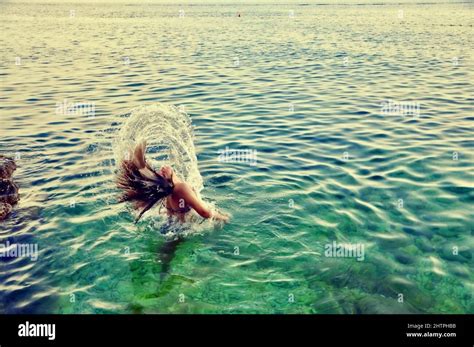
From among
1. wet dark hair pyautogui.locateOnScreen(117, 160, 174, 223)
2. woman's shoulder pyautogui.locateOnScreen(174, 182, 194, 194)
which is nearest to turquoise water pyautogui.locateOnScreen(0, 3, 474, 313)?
wet dark hair pyautogui.locateOnScreen(117, 160, 174, 223)

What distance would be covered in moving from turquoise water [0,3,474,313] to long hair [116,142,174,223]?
1.21 meters

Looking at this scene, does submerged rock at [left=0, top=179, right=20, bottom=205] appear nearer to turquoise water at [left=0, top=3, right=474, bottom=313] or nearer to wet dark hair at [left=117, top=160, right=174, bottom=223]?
turquoise water at [left=0, top=3, right=474, bottom=313]

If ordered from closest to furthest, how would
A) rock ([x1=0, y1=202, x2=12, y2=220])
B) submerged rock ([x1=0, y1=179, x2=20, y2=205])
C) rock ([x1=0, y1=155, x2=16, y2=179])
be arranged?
rock ([x1=0, y1=202, x2=12, y2=220])
submerged rock ([x1=0, y1=179, x2=20, y2=205])
rock ([x1=0, y1=155, x2=16, y2=179])

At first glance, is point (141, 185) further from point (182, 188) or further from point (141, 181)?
point (182, 188)

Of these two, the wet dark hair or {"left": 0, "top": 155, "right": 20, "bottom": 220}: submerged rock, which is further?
{"left": 0, "top": 155, "right": 20, "bottom": 220}: submerged rock

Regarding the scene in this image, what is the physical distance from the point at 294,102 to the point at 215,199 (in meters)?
10.4

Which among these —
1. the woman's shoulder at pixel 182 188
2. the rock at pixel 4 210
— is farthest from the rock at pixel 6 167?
the woman's shoulder at pixel 182 188

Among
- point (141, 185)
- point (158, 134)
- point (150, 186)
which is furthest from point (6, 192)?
point (150, 186)

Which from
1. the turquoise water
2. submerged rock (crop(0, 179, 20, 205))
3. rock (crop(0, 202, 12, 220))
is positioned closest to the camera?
the turquoise water

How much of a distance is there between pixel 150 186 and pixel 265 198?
3.55 meters

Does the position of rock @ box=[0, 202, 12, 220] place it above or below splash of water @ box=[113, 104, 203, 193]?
below

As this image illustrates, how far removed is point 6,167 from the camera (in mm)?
12758

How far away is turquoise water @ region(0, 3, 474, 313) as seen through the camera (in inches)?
339
